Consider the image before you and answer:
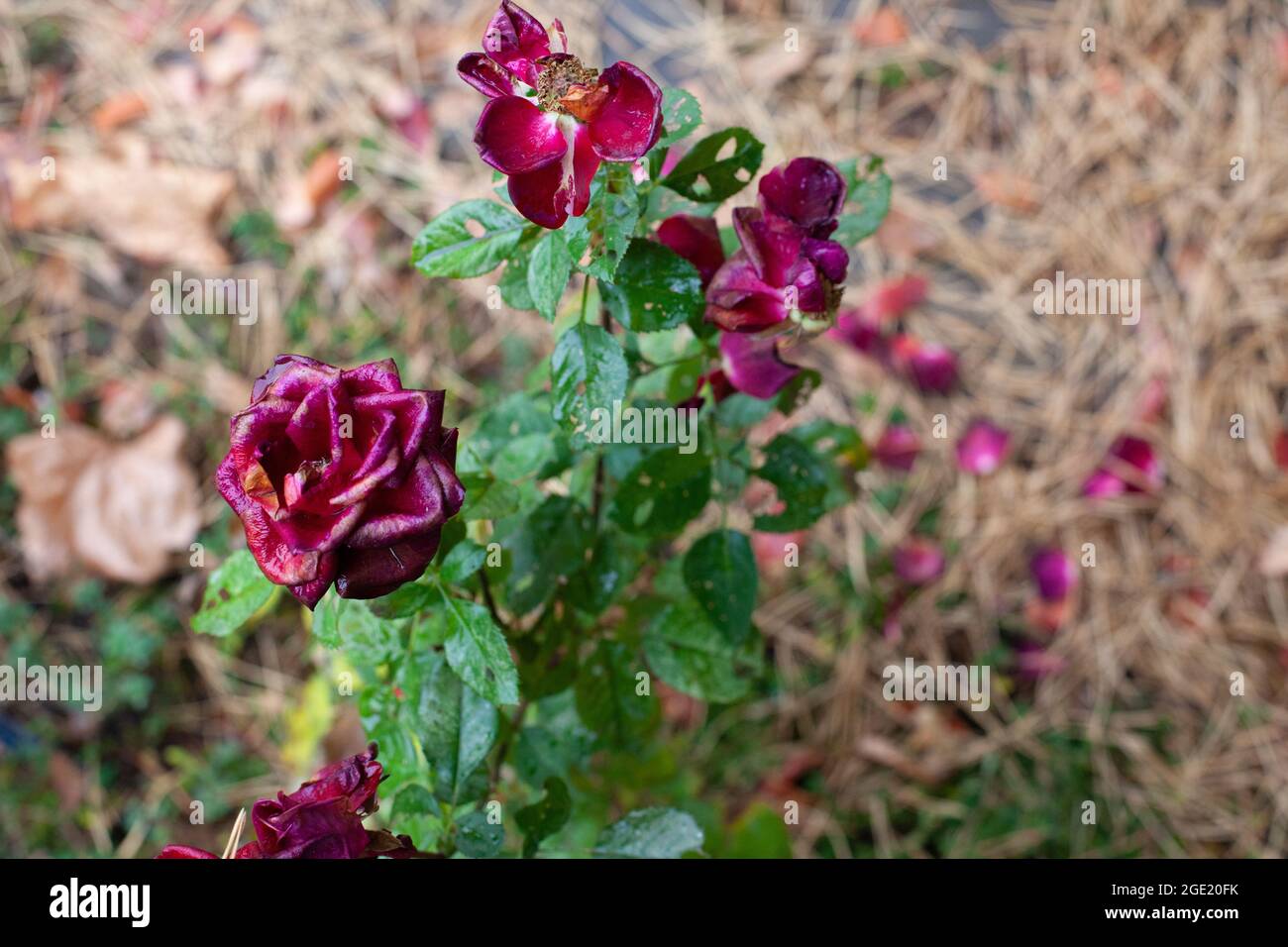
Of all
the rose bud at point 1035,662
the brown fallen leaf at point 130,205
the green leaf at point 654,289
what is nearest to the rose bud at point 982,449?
the rose bud at point 1035,662

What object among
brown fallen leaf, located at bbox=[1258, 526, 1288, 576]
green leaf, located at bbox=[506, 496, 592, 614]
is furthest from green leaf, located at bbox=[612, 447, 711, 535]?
brown fallen leaf, located at bbox=[1258, 526, 1288, 576]

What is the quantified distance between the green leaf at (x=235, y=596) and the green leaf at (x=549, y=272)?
0.30m

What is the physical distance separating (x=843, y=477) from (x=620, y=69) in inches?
22.2

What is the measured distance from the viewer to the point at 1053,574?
1.71 meters

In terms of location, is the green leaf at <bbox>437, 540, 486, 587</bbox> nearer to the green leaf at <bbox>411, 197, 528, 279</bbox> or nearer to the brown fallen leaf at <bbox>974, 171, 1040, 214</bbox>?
the green leaf at <bbox>411, 197, 528, 279</bbox>

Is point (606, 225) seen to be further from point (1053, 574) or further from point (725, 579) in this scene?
point (1053, 574)

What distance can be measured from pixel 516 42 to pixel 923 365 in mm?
1245

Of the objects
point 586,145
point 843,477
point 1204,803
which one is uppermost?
point 586,145

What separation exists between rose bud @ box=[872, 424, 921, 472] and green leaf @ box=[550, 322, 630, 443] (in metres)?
1.10

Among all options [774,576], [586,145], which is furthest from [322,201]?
[586,145]

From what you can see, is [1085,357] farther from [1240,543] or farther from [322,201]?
[322,201]

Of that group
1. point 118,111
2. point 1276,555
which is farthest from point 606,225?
point 118,111

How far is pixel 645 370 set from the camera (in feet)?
2.89
